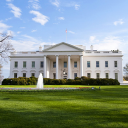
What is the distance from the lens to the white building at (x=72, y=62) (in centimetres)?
4627

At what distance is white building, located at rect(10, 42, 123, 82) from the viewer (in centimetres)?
4627

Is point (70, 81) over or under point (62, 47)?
under

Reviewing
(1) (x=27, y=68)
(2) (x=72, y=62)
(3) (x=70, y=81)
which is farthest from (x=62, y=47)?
(1) (x=27, y=68)

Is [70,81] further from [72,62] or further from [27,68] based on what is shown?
[27,68]

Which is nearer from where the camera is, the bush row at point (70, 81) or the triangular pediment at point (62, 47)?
the bush row at point (70, 81)

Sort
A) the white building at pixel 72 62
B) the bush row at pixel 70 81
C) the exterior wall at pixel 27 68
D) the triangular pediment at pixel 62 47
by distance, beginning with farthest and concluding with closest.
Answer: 1. the exterior wall at pixel 27 68
2. the white building at pixel 72 62
3. the triangular pediment at pixel 62 47
4. the bush row at pixel 70 81

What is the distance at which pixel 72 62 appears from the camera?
172 ft

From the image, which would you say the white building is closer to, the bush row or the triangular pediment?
the triangular pediment

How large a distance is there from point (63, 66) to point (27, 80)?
1567 cm

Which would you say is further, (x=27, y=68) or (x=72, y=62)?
(x=72, y=62)

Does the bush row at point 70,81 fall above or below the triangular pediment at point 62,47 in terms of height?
below

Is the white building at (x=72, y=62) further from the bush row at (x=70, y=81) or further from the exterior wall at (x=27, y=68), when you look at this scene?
the bush row at (x=70, y=81)

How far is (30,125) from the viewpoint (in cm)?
532

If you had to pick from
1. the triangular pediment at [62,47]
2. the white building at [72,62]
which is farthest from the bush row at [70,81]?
the triangular pediment at [62,47]
